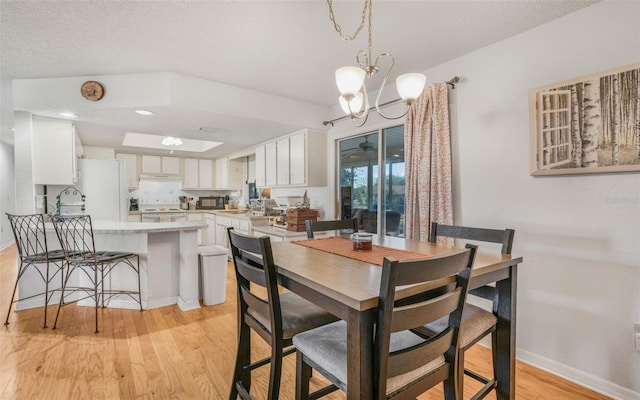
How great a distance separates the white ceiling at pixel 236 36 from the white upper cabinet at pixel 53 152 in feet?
1.45

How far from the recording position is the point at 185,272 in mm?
3096

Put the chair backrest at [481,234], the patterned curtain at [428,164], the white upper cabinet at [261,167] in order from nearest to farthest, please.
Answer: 1. the chair backrest at [481,234]
2. the patterned curtain at [428,164]
3. the white upper cabinet at [261,167]

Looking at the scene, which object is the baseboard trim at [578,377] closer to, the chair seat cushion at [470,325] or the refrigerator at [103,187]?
the chair seat cushion at [470,325]

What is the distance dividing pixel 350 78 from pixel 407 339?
4.19ft

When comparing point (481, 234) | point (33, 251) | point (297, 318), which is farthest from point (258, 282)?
point (33, 251)

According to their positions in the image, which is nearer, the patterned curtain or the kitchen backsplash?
the patterned curtain

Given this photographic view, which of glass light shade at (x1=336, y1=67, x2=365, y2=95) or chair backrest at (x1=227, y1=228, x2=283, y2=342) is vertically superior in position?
glass light shade at (x1=336, y1=67, x2=365, y2=95)

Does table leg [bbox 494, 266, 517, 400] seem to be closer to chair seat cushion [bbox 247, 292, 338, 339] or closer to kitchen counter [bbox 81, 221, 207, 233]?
chair seat cushion [bbox 247, 292, 338, 339]

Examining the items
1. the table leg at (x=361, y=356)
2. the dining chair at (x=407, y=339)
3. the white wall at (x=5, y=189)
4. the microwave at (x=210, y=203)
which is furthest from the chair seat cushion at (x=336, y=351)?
the white wall at (x=5, y=189)

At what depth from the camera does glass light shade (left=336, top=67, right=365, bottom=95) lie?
152 centimetres

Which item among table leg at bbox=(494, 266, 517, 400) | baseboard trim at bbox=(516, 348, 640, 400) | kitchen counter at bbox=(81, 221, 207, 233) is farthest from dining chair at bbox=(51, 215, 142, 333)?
A: baseboard trim at bbox=(516, 348, 640, 400)

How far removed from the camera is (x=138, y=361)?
2117 mm

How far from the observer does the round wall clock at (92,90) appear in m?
2.93

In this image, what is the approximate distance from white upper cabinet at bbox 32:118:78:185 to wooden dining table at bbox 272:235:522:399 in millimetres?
3138
